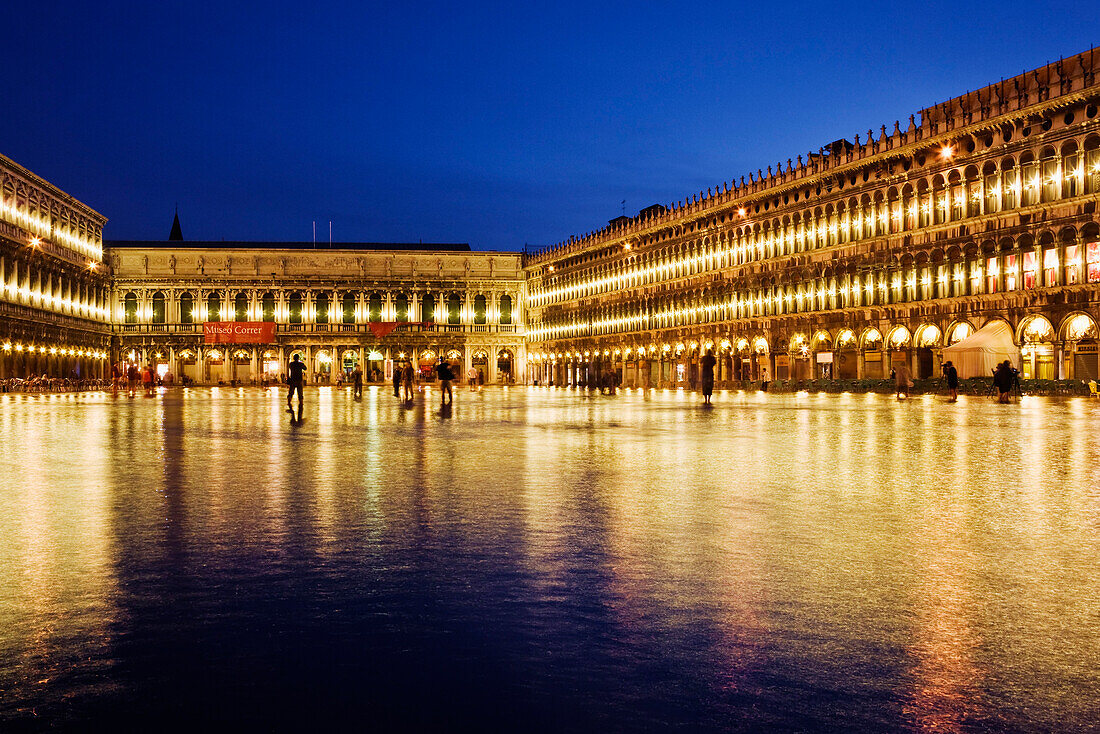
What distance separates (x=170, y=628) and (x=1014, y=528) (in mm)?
5981

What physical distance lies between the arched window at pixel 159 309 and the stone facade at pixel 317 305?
11cm

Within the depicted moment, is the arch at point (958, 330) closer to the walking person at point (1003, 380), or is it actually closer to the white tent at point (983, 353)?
the white tent at point (983, 353)

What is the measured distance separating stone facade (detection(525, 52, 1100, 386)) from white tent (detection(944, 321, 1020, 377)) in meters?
1.93

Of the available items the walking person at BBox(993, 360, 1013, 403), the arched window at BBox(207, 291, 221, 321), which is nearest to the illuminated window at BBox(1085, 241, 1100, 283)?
the walking person at BBox(993, 360, 1013, 403)

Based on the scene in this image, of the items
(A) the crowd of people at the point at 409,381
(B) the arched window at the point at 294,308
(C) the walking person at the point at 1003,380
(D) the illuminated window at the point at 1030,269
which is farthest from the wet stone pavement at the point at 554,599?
(B) the arched window at the point at 294,308

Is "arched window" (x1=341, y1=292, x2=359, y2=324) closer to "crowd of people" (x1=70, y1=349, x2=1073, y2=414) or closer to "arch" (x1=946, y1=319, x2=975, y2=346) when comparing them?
"crowd of people" (x1=70, y1=349, x2=1073, y2=414)

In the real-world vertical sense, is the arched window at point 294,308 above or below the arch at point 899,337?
above

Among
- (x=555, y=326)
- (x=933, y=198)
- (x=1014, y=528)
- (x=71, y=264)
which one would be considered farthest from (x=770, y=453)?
(x=555, y=326)

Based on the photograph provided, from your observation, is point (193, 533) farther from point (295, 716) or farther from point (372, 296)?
point (372, 296)

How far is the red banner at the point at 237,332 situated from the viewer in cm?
8431

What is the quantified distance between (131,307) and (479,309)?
37136 mm

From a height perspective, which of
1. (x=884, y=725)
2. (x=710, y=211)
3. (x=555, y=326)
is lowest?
(x=884, y=725)

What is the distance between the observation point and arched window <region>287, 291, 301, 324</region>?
10381 cm

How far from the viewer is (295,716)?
3.41 metres
